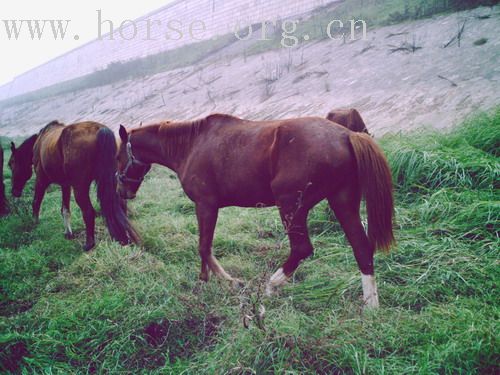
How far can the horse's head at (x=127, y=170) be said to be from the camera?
12.9 ft

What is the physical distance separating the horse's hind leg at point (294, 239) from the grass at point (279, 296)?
0.13 metres

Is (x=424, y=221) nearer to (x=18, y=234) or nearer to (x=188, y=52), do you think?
(x=18, y=234)

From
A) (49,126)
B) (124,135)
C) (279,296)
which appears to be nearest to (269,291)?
(279,296)

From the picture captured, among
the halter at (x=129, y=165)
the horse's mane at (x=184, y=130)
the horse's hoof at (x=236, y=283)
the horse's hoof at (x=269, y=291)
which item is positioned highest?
the horse's mane at (x=184, y=130)

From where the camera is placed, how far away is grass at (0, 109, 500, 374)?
2105 millimetres

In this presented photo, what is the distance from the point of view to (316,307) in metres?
2.84

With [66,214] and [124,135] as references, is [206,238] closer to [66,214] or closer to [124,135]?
[124,135]

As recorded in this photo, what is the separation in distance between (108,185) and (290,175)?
8.99 ft

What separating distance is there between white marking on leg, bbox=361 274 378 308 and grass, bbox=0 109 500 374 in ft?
0.35

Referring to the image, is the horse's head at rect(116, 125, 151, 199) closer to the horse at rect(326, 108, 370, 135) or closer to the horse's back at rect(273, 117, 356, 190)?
the horse's back at rect(273, 117, 356, 190)

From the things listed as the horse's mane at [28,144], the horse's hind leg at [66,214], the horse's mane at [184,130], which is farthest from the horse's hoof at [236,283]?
the horse's mane at [28,144]

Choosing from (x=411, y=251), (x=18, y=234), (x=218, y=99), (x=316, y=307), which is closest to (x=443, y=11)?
(x=218, y=99)

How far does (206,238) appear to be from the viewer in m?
3.39

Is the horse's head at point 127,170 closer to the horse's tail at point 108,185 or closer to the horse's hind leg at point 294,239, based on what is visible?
the horse's tail at point 108,185
